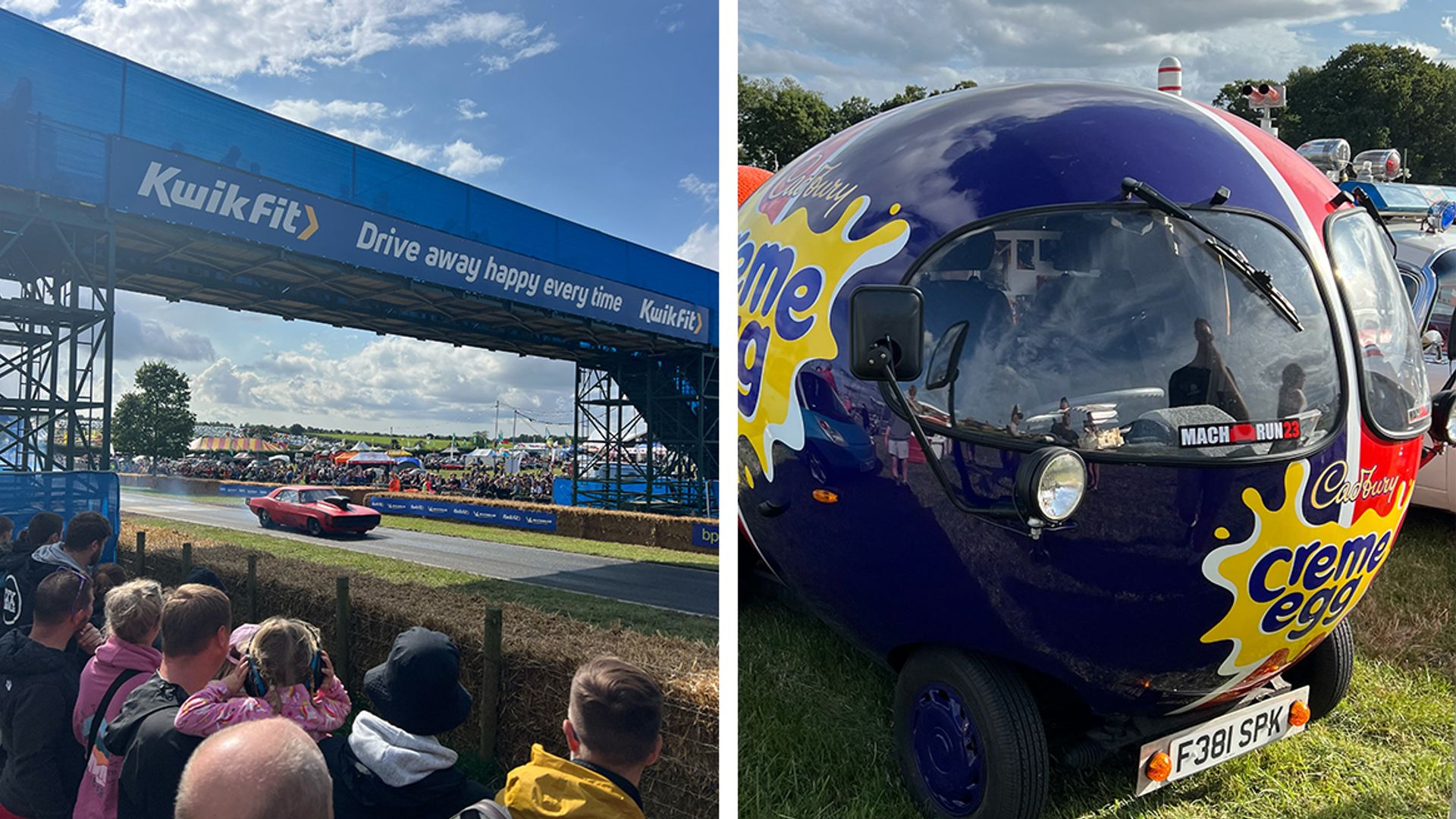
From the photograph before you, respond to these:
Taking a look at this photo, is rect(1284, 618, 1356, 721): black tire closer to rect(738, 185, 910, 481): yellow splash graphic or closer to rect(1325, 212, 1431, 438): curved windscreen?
rect(1325, 212, 1431, 438): curved windscreen

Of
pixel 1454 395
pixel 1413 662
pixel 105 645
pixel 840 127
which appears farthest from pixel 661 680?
pixel 1413 662

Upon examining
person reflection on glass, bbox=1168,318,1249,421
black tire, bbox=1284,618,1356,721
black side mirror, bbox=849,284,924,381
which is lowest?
black tire, bbox=1284,618,1356,721

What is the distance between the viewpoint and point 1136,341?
2.09 m

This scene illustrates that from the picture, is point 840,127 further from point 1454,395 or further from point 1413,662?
point 1413,662

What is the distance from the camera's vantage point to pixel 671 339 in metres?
2.06

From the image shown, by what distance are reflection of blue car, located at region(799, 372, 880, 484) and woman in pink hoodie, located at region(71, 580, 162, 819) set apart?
169 centimetres

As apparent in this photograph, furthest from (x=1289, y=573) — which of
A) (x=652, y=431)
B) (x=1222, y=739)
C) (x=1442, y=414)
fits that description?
(x=652, y=431)

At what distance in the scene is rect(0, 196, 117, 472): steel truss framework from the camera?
189cm

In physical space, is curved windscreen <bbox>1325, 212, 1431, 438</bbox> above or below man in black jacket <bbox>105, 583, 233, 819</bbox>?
above

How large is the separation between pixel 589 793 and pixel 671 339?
3.26 ft

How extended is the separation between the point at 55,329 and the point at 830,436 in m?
1.89

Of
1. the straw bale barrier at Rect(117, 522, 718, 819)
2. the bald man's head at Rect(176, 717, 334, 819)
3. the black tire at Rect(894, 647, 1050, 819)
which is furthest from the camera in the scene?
the black tire at Rect(894, 647, 1050, 819)

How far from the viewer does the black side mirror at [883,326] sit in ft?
6.57

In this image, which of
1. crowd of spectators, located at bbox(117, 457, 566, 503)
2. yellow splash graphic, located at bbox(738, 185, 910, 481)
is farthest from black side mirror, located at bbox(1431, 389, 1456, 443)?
crowd of spectators, located at bbox(117, 457, 566, 503)
